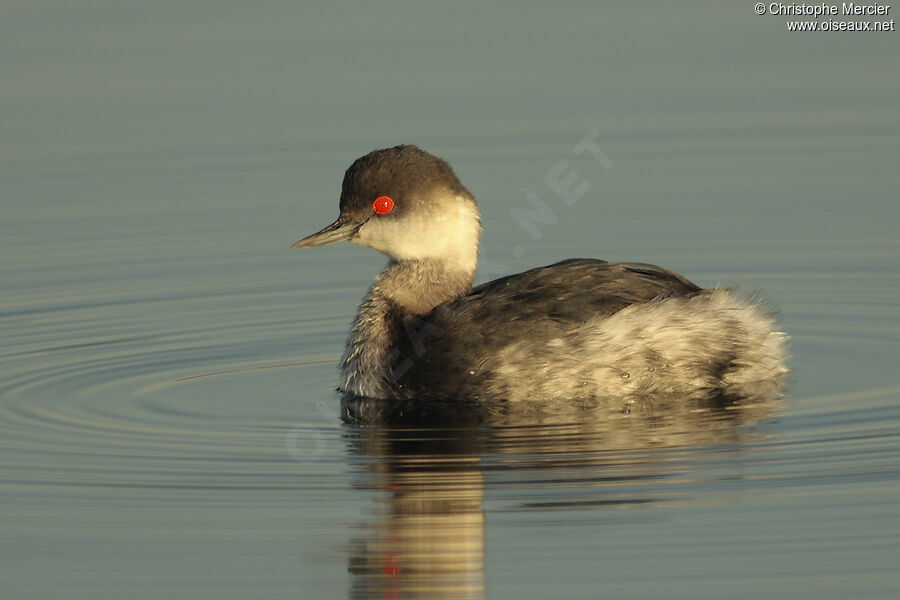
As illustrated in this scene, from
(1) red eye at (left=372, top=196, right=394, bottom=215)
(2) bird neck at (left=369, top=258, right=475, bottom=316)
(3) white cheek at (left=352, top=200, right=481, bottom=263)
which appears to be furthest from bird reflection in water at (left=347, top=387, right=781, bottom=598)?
(1) red eye at (left=372, top=196, right=394, bottom=215)

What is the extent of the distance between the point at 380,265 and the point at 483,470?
5.39 metres

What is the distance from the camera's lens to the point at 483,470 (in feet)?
30.6

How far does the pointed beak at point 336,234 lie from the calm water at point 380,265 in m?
0.84

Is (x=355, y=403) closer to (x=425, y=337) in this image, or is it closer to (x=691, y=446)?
(x=425, y=337)

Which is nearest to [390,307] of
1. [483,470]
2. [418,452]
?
[418,452]

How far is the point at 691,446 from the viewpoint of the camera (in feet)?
31.4

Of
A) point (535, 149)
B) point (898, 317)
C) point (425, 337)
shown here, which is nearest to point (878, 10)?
point (535, 149)

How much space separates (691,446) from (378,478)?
158cm

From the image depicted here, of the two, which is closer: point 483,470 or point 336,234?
point 483,470

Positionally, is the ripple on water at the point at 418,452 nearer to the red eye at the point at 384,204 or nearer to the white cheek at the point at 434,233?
the white cheek at the point at 434,233

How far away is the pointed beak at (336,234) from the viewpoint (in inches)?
450

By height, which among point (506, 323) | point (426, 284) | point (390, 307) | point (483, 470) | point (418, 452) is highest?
point (426, 284)

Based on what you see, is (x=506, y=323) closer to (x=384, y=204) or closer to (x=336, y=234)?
(x=384, y=204)

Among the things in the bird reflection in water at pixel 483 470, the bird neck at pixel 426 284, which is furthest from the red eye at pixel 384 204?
the bird reflection in water at pixel 483 470
